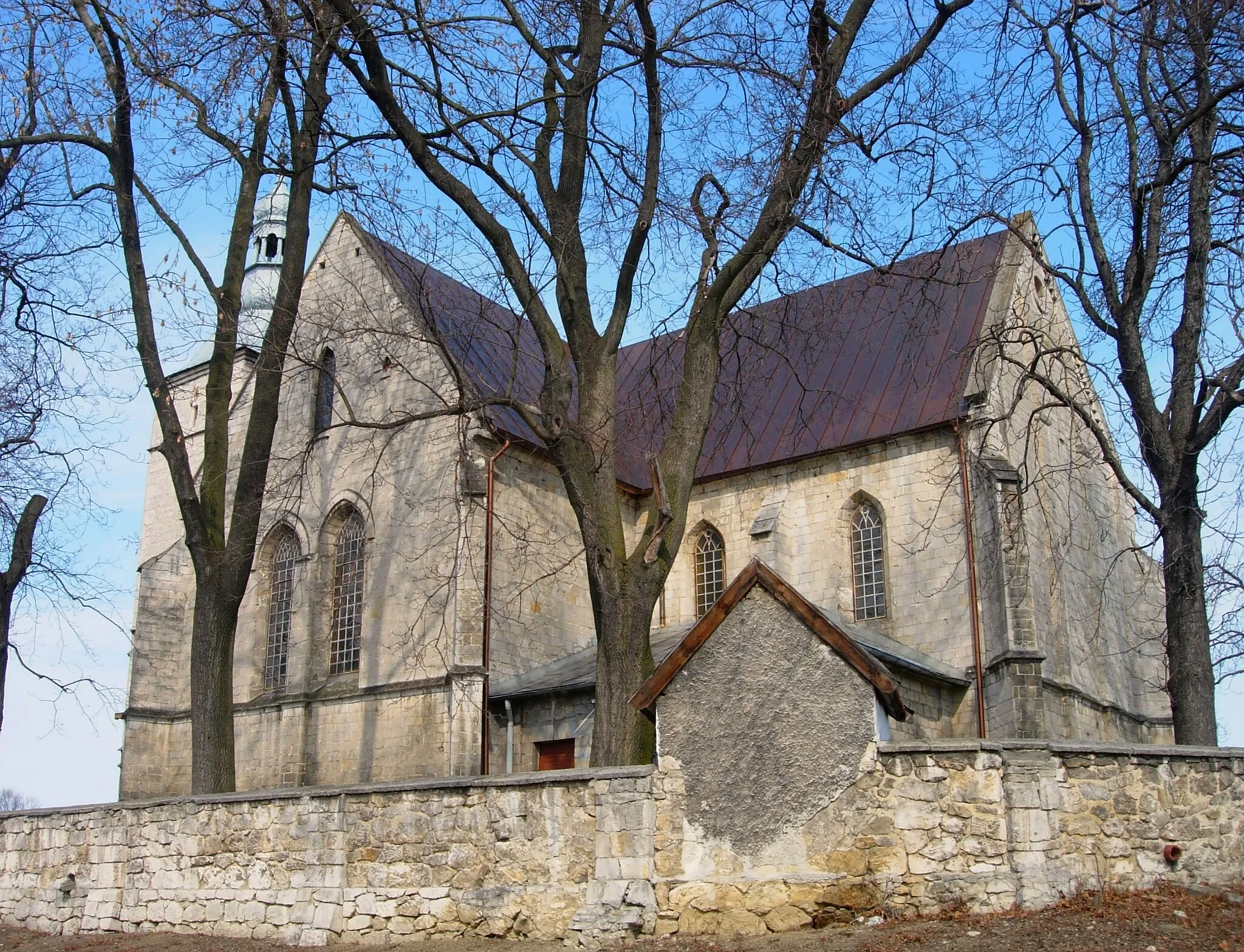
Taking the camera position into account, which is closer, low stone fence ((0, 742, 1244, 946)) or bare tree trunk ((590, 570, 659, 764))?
low stone fence ((0, 742, 1244, 946))

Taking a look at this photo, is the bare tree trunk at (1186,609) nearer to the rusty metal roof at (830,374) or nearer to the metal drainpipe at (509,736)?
the rusty metal roof at (830,374)

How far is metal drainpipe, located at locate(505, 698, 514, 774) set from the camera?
60.7 ft

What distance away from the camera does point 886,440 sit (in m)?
19.7

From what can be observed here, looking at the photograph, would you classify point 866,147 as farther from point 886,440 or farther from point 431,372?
point 431,372

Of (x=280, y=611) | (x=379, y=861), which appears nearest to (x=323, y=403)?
(x=280, y=611)

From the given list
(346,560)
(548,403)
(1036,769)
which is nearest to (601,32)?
(548,403)

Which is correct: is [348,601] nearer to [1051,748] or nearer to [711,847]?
[711,847]

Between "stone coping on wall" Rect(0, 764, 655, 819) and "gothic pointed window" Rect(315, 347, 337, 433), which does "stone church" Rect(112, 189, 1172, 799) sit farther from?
"stone coping on wall" Rect(0, 764, 655, 819)

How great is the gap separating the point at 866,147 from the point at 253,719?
14.6 m

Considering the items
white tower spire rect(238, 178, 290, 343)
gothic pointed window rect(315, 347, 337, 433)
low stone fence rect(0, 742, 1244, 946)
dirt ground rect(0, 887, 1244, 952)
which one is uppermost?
white tower spire rect(238, 178, 290, 343)

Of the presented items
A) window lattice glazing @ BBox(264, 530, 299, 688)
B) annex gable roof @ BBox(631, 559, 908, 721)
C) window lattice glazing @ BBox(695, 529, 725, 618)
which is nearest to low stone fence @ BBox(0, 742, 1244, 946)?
annex gable roof @ BBox(631, 559, 908, 721)

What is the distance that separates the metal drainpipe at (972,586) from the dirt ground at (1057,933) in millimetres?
9269

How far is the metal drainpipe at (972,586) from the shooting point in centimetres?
1758

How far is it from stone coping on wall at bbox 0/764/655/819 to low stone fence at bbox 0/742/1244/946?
0.02 meters
